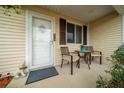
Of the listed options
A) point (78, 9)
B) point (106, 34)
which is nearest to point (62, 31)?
point (78, 9)

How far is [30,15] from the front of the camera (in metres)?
3.45

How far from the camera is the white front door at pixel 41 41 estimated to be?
3.61m

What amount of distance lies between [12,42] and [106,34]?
4.00 meters

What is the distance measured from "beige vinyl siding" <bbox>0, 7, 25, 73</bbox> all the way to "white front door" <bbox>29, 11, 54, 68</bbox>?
341 millimetres

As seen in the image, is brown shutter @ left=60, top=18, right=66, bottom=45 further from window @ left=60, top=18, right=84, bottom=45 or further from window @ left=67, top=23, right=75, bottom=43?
window @ left=67, top=23, right=75, bottom=43

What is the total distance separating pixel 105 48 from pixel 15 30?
154 inches

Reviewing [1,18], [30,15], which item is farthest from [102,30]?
[1,18]

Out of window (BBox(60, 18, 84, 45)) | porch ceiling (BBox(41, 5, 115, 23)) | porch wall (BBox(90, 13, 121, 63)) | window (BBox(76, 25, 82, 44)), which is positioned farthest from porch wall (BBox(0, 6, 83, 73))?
porch wall (BBox(90, 13, 121, 63))

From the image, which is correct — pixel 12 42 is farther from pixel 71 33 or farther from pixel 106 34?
pixel 106 34

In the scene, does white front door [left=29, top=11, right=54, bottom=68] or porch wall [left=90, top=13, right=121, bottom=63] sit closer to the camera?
white front door [left=29, top=11, right=54, bottom=68]

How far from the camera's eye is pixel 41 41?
3.86m

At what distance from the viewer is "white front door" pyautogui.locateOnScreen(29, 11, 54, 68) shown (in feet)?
11.9

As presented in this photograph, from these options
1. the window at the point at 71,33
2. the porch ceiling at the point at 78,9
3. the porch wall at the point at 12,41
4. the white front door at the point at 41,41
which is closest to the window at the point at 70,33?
the window at the point at 71,33
